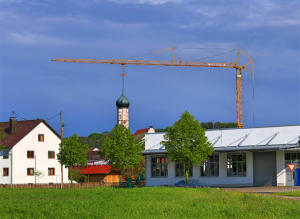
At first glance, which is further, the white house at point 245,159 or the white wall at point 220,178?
the white wall at point 220,178

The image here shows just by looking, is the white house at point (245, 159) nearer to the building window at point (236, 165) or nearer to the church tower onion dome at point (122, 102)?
the building window at point (236, 165)

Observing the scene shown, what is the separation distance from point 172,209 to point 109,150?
2950 cm

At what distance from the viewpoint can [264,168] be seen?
176 ft

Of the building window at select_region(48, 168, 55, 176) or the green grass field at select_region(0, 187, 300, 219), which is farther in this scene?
the building window at select_region(48, 168, 55, 176)

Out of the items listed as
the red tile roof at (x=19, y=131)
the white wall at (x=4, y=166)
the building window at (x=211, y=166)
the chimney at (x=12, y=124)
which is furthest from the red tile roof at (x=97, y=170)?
the building window at (x=211, y=166)

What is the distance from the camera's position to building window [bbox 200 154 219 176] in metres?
55.8

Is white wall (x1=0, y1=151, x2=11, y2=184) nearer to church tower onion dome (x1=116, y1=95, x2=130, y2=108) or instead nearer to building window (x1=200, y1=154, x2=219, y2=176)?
building window (x1=200, y1=154, x2=219, y2=176)

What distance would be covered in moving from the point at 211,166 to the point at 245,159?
142 inches

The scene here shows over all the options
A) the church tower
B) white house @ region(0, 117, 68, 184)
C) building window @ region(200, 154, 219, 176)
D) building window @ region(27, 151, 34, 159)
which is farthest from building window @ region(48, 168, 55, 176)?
the church tower

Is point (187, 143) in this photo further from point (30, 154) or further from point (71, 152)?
point (30, 154)

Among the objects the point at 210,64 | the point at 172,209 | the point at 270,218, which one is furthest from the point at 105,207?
the point at 210,64

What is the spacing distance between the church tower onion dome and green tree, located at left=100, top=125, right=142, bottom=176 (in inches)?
3473

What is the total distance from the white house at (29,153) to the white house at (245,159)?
22841 mm

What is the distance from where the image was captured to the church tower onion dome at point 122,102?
14212 cm
